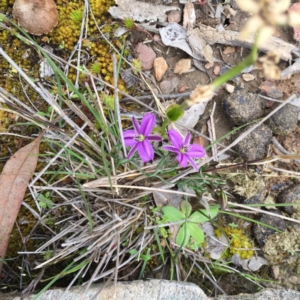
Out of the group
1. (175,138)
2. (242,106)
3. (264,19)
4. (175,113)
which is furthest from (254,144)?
(264,19)

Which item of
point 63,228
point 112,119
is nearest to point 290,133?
point 112,119

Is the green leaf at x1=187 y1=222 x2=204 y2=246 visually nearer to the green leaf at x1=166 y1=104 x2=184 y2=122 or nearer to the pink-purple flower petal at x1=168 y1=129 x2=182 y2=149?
the pink-purple flower petal at x1=168 y1=129 x2=182 y2=149

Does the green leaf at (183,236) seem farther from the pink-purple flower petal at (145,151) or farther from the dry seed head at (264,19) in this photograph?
the dry seed head at (264,19)

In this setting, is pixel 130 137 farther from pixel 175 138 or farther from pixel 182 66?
pixel 182 66

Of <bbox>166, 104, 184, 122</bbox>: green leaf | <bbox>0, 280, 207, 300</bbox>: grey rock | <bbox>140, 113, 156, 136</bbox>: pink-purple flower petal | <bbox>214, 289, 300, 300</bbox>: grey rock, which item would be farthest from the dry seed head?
<bbox>214, 289, 300, 300</bbox>: grey rock

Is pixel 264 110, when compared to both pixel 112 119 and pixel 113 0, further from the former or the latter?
pixel 113 0

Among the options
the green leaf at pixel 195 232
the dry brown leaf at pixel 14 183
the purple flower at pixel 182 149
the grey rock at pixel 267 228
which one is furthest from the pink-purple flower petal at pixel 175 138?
the grey rock at pixel 267 228

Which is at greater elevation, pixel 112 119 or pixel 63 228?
pixel 112 119

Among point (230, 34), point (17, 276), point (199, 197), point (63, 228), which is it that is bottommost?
point (17, 276)
